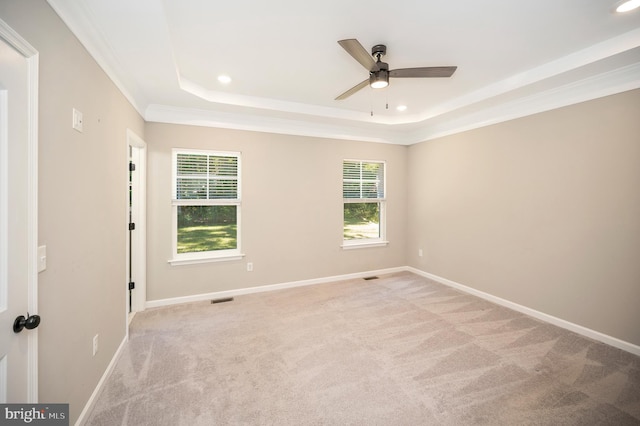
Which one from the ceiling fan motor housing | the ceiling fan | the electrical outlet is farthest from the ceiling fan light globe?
the electrical outlet

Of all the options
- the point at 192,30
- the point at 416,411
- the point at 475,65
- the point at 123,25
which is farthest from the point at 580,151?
the point at 123,25

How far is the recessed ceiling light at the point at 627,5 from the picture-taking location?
1.80 m

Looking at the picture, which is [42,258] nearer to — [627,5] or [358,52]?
[358,52]

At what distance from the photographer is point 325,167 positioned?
14.7 feet

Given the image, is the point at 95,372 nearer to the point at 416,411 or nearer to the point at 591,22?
the point at 416,411

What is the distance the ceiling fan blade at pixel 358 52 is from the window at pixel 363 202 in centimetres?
250

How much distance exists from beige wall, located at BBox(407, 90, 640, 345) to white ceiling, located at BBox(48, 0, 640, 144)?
0.33 meters

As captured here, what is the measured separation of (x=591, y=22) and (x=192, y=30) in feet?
10.1

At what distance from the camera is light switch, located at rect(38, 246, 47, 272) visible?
4.38 ft

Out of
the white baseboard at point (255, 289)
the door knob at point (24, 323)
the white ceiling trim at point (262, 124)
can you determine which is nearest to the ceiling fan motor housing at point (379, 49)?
the white ceiling trim at point (262, 124)

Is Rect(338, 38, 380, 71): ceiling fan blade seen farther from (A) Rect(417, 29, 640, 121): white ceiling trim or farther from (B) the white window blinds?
(B) the white window blinds

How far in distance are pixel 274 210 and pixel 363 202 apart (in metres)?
1.69

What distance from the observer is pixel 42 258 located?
1.37 meters

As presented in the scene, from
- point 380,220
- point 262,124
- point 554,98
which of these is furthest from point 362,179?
point 554,98
